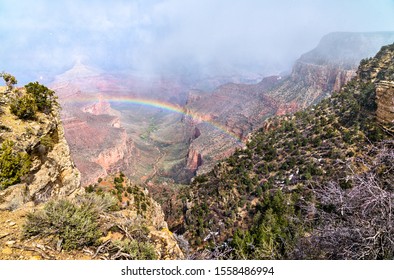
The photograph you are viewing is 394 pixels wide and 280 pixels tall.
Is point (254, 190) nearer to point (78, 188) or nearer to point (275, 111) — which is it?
point (78, 188)

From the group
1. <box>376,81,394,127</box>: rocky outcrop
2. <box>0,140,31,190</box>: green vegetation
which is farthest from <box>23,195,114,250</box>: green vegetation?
<box>376,81,394,127</box>: rocky outcrop

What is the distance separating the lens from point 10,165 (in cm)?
643

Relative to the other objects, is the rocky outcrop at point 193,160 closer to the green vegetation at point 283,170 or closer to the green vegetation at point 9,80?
the green vegetation at point 283,170

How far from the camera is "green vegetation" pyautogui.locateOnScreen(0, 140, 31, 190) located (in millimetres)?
6238

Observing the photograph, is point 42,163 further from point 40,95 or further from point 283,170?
point 283,170

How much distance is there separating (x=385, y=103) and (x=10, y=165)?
2169 cm

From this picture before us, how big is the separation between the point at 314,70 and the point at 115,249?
105 metres

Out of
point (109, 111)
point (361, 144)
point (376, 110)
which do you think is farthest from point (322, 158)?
point (109, 111)

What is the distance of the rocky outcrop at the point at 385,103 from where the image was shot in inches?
667

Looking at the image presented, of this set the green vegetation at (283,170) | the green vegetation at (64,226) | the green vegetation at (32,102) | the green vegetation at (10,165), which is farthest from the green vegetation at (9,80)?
the green vegetation at (283,170)

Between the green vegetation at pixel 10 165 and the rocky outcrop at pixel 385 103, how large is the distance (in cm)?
2073

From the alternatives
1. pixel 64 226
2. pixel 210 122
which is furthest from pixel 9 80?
pixel 210 122

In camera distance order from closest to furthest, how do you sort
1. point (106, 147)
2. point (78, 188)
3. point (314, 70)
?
point (78, 188)
point (106, 147)
point (314, 70)
